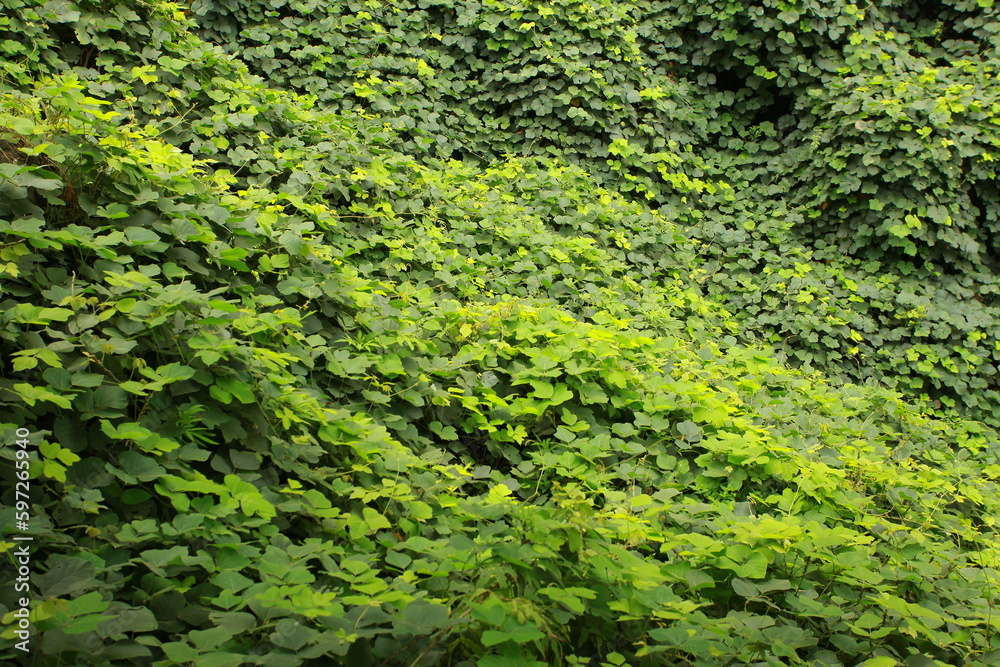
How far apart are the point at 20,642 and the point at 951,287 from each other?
802 cm

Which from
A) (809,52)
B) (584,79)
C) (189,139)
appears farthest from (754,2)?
(189,139)

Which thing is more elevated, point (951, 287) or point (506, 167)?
point (951, 287)

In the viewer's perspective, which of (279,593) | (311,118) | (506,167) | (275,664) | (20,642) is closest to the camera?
(20,642)

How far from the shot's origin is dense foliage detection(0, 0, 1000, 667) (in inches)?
67.9

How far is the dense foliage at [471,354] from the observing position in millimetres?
1725

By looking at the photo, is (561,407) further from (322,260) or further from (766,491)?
(322,260)

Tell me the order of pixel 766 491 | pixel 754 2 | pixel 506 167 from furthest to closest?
pixel 754 2
pixel 506 167
pixel 766 491

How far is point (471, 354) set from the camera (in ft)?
10.6

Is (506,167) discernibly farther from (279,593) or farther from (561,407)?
(279,593)

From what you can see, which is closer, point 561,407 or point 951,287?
point 561,407

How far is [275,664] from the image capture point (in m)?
1.38

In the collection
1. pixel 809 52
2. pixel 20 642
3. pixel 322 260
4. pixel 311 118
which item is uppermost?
pixel 809 52

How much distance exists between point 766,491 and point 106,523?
2794 mm

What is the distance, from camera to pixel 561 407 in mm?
3207
